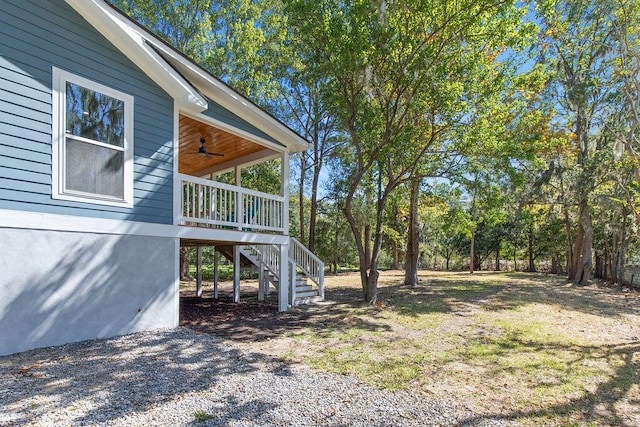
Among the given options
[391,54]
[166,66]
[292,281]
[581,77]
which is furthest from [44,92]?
[581,77]

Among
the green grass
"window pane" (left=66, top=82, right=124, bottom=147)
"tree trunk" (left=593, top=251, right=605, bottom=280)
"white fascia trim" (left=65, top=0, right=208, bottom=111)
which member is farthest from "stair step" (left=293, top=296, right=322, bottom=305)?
"tree trunk" (left=593, top=251, right=605, bottom=280)

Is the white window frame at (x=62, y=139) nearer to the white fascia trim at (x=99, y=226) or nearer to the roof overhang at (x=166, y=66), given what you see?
the white fascia trim at (x=99, y=226)

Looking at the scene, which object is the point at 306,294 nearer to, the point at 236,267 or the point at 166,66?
the point at 236,267

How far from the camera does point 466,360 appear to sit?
17.6ft

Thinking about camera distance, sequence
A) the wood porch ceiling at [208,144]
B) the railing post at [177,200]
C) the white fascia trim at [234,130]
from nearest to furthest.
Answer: the railing post at [177,200], the white fascia trim at [234,130], the wood porch ceiling at [208,144]

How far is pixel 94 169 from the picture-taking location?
562 centimetres

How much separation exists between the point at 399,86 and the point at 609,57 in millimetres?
10824

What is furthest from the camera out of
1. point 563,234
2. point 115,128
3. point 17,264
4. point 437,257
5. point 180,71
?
point 437,257

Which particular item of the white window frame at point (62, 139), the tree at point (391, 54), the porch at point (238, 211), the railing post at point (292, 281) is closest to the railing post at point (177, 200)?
the porch at point (238, 211)

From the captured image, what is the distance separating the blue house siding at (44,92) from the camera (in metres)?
4.77

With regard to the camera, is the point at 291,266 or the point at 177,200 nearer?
the point at 177,200

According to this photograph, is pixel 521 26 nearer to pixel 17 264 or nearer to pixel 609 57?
pixel 609 57

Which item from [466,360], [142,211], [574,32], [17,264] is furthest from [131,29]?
[574,32]

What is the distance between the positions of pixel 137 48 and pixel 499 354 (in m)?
7.66
